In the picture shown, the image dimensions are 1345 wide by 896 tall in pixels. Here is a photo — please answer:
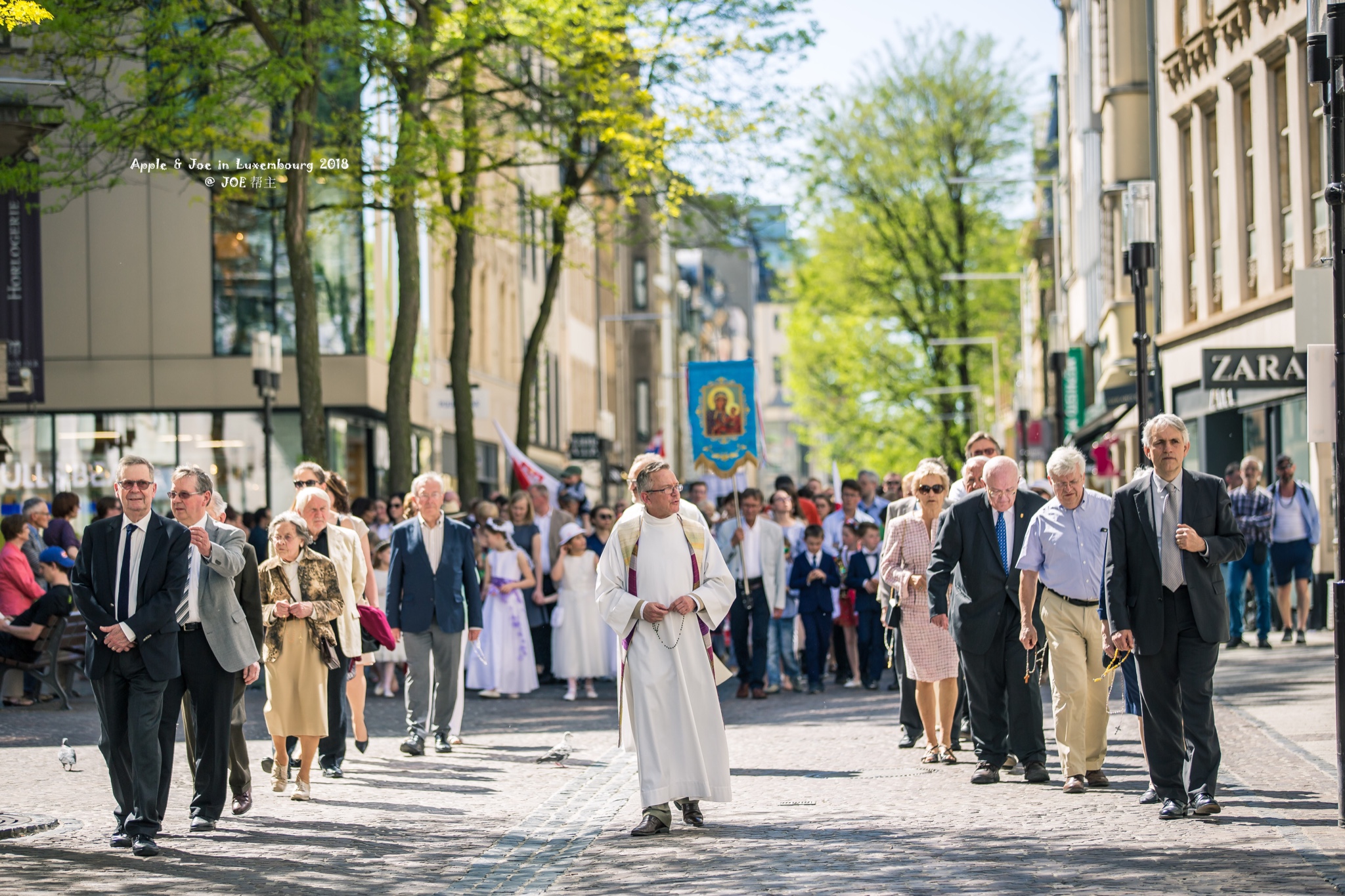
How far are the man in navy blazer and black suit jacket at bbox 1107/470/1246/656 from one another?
553 cm

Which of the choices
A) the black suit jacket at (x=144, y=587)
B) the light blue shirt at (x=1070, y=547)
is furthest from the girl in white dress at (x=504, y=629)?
the black suit jacket at (x=144, y=587)

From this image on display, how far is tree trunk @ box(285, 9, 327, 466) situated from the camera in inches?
834

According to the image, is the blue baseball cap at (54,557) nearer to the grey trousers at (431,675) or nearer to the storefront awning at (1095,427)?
the grey trousers at (431,675)

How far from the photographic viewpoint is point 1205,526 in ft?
31.6

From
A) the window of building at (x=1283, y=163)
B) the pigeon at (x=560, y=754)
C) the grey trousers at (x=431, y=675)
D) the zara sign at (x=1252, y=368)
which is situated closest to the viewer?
the pigeon at (x=560, y=754)

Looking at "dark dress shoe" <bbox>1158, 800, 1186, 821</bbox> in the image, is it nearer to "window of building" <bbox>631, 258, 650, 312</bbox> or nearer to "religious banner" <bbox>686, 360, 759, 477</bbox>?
"religious banner" <bbox>686, 360, 759, 477</bbox>

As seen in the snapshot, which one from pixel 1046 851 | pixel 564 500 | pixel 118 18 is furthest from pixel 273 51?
pixel 1046 851

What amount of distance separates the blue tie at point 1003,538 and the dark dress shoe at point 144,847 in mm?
5110

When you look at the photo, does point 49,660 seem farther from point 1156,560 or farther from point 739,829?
point 1156,560

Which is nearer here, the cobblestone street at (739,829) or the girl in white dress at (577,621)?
the cobblestone street at (739,829)

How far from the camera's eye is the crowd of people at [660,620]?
31.2 feet

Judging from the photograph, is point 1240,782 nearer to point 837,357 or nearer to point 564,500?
point 564,500

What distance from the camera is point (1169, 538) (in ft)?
31.8

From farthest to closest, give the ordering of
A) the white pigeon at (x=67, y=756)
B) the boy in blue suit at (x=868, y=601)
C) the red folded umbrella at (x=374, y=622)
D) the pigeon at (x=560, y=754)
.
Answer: the boy in blue suit at (x=868, y=601) → the pigeon at (x=560, y=754) → the red folded umbrella at (x=374, y=622) → the white pigeon at (x=67, y=756)
